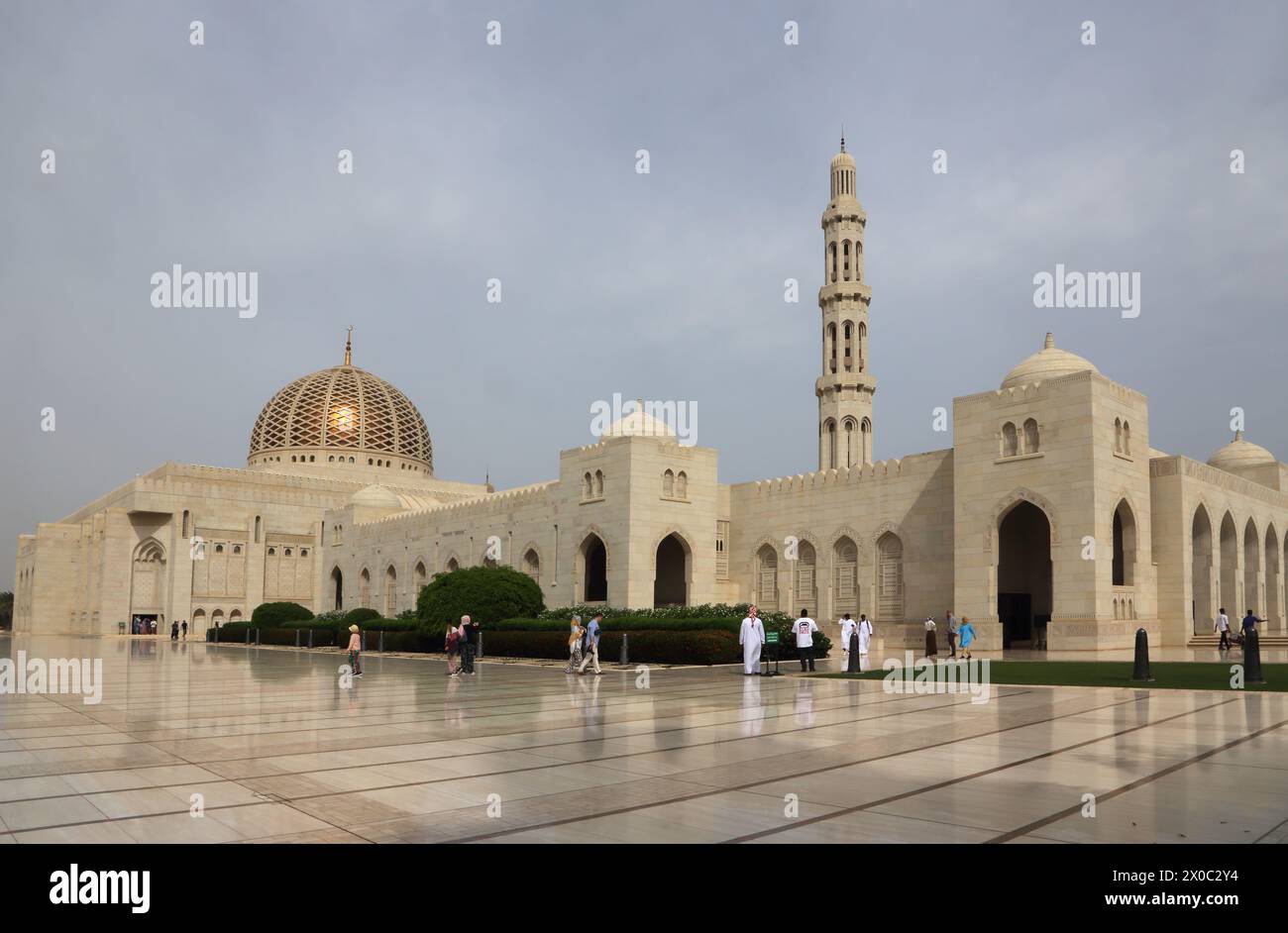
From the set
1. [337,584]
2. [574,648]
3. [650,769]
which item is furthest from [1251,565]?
[337,584]

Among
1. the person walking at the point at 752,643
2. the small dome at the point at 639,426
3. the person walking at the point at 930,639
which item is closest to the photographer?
the person walking at the point at 752,643

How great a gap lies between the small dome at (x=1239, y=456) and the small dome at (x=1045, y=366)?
1246cm

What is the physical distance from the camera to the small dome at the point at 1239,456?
116 feet

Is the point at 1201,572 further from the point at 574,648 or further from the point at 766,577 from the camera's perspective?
the point at 574,648

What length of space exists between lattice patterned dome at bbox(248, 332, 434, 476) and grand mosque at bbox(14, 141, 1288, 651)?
514 centimetres

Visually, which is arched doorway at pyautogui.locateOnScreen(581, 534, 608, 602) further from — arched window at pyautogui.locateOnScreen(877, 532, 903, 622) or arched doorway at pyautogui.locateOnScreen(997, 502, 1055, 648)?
arched doorway at pyautogui.locateOnScreen(997, 502, 1055, 648)

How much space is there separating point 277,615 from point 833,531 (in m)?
21.1

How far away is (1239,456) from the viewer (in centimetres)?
3559

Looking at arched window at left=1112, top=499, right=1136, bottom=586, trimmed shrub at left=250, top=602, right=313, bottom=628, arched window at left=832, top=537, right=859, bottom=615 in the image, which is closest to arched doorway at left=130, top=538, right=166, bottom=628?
trimmed shrub at left=250, top=602, right=313, bottom=628

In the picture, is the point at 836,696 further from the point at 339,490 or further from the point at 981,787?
the point at 339,490

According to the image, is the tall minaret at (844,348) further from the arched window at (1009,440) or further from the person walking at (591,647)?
the person walking at (591,647)

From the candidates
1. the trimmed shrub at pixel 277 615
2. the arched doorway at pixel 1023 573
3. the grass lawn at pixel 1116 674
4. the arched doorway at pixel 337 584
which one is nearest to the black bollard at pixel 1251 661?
the grass lawn at pixel 1116 674

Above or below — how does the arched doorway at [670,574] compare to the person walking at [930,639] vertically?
above

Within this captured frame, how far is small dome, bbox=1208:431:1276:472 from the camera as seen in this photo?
35344mm
